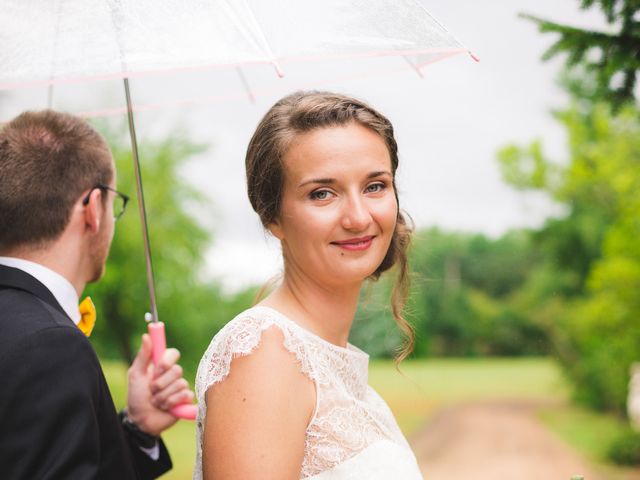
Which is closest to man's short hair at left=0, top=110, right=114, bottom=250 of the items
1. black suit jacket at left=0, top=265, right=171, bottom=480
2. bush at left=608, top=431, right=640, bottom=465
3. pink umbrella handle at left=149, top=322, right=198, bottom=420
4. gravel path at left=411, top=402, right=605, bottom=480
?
black suit jacket at left=0, top=265, right=171, bottom=480

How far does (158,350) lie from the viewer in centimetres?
282

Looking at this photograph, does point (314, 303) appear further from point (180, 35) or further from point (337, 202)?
point (180, 35)

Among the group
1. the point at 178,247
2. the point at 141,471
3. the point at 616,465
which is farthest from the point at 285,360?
the point at 616,465

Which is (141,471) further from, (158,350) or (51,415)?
(51,415)

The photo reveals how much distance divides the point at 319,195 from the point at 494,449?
28211 mm

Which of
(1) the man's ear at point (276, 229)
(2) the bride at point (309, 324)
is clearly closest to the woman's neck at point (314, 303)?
(2) the bride at point (309, 324)

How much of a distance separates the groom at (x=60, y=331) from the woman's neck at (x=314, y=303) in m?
0.57

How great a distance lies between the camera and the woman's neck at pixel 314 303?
233cm

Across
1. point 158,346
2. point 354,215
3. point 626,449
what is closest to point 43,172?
point 158,346

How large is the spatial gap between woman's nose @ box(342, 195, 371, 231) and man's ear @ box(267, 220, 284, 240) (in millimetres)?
235

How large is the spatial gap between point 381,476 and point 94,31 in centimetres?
145

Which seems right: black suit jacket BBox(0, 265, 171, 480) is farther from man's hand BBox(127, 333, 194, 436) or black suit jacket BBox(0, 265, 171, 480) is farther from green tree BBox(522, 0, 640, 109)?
green tree BBox(522, 0, 640, 109)

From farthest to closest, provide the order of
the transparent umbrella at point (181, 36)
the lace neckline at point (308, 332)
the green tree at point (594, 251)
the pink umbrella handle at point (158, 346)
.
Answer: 1. the green tree at point (594, 251)
2. the pink umbrella handle at point (158, 346)
3. the lace neckline at point (308, 332)
4. the transparent umbrella at point (181, 36)

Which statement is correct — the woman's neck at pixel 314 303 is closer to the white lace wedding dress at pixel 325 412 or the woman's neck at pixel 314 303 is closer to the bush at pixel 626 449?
the white lace wedding dress at pixel 325 412
